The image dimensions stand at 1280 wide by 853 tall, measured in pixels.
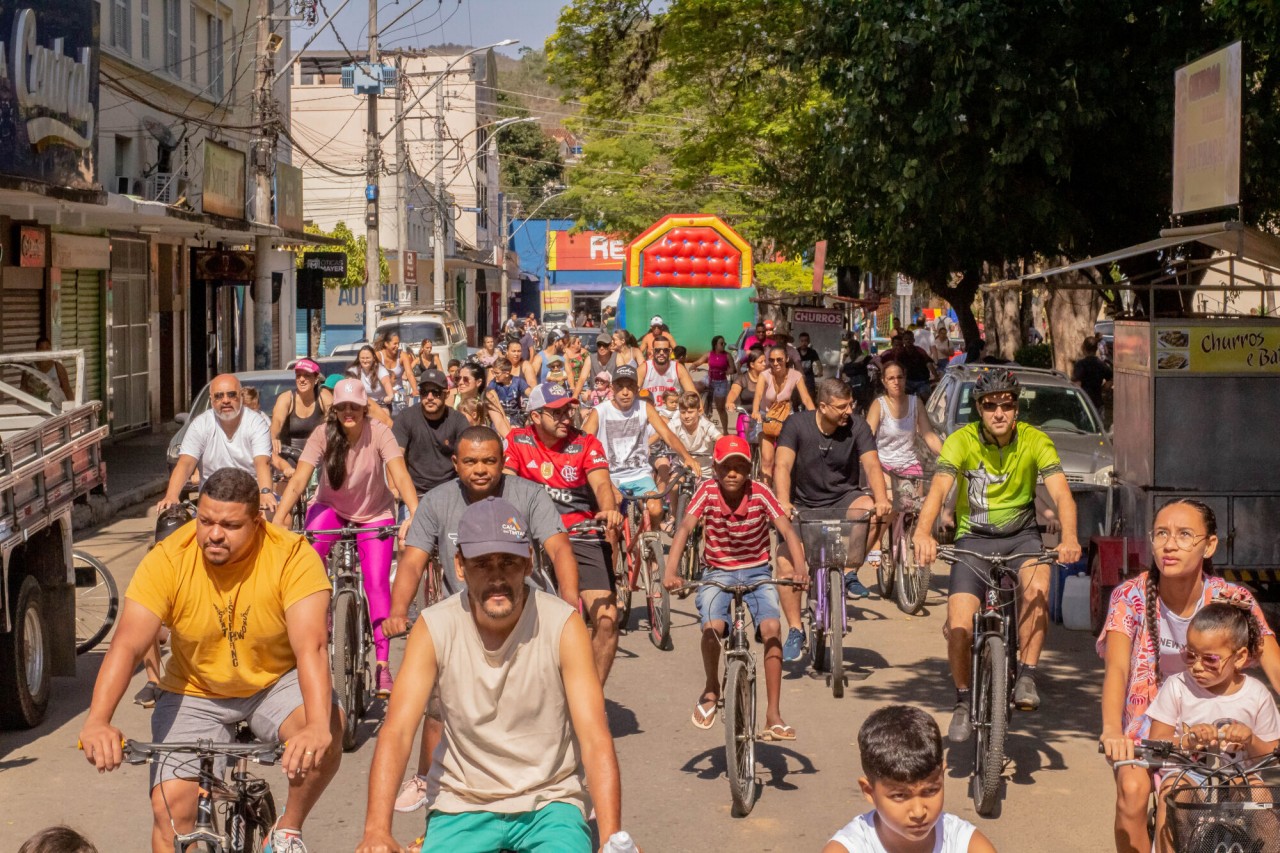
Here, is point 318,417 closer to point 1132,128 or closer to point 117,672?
point 117,672

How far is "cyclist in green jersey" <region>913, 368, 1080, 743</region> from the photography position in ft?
26.2

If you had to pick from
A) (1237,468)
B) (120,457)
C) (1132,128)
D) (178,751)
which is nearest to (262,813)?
(178,751)

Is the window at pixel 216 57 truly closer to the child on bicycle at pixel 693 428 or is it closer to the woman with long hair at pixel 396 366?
the woman with long hair at pixel 396 366

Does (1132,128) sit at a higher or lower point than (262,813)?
higher

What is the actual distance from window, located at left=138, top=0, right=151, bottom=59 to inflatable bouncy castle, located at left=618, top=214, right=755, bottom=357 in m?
12.4

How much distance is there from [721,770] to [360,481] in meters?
2.54

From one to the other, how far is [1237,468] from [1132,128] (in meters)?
9.04

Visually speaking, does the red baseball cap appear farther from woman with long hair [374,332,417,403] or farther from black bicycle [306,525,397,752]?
woman with long hair [374,332,417,403]

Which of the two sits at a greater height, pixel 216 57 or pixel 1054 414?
pixel 216 57

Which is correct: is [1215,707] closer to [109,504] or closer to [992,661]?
[992,661]

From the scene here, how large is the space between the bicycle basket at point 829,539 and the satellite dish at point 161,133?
21.8 m

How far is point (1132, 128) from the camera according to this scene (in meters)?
19.5

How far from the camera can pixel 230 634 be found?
552 cm

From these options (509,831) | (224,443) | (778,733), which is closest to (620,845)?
(509,831)
